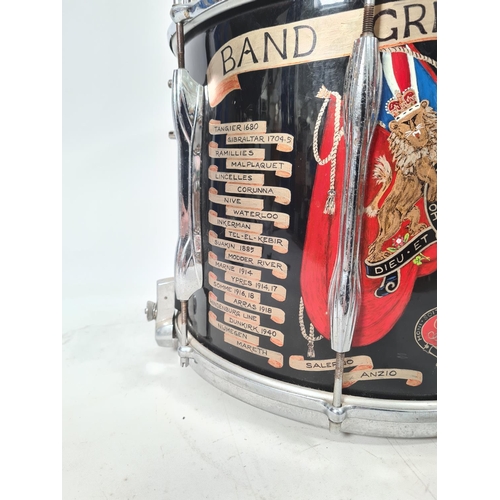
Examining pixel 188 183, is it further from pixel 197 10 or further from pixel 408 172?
pixel 408 172

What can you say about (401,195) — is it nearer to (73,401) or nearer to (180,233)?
(180,233)

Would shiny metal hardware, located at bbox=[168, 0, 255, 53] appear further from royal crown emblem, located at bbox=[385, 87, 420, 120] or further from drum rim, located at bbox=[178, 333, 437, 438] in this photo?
drum rim, located at bbox=[178, 333, 437, 438]

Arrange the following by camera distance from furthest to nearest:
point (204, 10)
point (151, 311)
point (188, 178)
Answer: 1. point (151, 311)
2. point (188, 178)
3. point (204, 10)

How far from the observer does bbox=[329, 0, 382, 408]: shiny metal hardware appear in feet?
1.98


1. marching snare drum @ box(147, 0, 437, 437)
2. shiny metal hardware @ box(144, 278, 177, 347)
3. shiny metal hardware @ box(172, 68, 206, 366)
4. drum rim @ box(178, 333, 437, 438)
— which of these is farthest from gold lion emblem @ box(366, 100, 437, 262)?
shiny metal hardware @ box(144, 278, 177, 347)

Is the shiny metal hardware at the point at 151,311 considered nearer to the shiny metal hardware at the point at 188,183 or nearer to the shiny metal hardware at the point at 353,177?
the shiny metal hardware at the point at 188,183

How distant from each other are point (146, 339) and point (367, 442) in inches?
28.1

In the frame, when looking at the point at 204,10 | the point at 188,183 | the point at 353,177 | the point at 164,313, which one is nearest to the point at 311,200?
the point at 353,177

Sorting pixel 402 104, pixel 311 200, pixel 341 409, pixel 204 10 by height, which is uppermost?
pixel 204 10

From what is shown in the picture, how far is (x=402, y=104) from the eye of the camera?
2.08 feet

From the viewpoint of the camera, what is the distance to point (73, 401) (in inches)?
35.9

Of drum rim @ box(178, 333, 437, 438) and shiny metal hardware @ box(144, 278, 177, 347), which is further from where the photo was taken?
shiny metal hardware @ box(144, 278, 177, 347)

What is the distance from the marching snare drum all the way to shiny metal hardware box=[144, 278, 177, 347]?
247 mm

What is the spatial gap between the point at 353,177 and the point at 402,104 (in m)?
0.14
